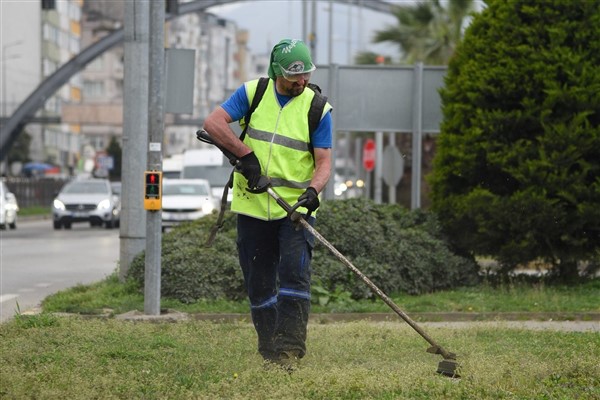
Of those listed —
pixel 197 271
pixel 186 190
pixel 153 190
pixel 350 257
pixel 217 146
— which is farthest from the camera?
pixel 186 190

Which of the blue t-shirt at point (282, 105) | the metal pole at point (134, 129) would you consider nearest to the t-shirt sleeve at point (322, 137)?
the blue t-shirt at point (282, 105)

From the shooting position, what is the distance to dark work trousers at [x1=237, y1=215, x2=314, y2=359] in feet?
26.0

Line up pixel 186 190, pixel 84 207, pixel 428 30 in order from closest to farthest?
pixel 186 190
pixel 428 30
pixel 84 207

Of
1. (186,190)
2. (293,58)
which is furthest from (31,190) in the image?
(293,58)

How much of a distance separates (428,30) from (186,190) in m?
8.80

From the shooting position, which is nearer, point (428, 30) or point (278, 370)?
point (278, 370)

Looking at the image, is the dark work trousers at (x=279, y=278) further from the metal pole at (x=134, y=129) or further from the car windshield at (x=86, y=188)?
the car windshield at (x=86, y=188)

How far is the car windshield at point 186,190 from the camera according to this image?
34278 mm

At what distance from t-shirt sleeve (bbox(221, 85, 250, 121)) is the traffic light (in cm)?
396

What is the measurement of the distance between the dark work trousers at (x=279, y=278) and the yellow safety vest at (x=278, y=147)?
0.14m

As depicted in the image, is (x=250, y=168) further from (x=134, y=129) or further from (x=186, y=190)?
(x=186, y=190)

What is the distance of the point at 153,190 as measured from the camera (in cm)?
1191

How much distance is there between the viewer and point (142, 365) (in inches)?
303

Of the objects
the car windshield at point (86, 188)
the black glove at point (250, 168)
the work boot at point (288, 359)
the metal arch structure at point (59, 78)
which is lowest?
the car windshield at point (86, 188)
